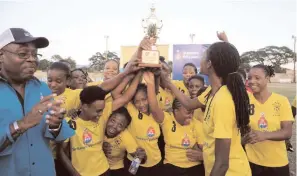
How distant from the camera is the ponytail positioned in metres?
2.23

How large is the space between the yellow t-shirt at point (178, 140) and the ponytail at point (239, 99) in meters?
1.26

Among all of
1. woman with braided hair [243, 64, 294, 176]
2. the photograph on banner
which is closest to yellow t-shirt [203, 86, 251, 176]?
woman with braided hair [243, 64, 294, 176]

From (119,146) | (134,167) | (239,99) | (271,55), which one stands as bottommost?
(134,167)

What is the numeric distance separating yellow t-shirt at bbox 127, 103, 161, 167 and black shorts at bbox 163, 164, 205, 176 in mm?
169

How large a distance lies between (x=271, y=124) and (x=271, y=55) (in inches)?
2480

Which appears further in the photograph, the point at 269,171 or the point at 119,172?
the point at 119,172

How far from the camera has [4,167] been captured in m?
2.01

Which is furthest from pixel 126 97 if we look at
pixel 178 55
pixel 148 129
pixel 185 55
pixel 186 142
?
pixel 178 55

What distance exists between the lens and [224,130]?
2.17 meters

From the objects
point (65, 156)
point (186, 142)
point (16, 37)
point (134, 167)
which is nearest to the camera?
point (16, 37)

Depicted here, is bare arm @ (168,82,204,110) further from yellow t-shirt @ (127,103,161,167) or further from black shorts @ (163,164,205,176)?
black shorts @ (163,164,205,176)

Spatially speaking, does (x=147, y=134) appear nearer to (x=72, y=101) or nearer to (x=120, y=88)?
(x=120, y=88)

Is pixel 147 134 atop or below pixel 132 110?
below

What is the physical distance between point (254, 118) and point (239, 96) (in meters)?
1.43
